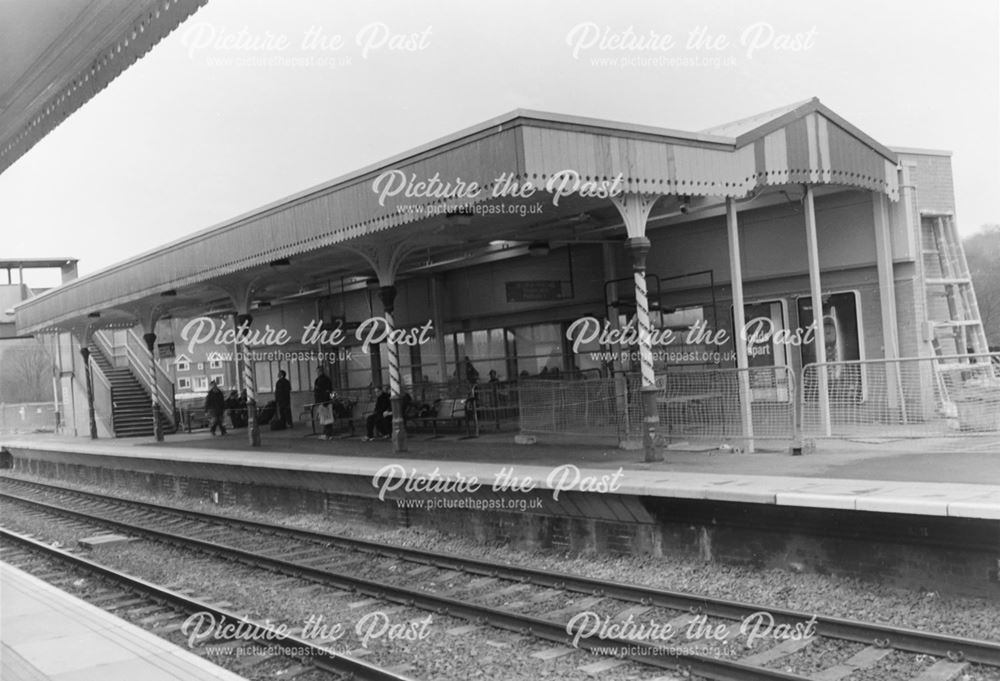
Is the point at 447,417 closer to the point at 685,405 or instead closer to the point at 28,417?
the point at 685,405

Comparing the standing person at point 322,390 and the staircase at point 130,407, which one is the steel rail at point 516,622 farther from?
the staircase at point 130,407

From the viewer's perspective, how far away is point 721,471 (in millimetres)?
10211

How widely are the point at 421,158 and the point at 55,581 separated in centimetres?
758

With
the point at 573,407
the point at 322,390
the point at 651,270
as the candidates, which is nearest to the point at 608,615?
the point at 573,407

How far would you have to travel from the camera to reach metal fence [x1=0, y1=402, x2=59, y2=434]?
42781 millimetres

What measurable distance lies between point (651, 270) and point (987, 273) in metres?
16.8

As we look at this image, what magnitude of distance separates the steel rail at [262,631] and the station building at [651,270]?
216 inches

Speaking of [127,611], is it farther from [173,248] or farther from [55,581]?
[173,248]

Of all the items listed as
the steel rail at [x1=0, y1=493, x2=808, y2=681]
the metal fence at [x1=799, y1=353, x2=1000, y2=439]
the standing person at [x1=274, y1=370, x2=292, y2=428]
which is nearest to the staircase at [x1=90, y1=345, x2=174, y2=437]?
the standing person at [x1=274, y1=370, x2=292, y2=428]

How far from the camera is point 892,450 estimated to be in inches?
441

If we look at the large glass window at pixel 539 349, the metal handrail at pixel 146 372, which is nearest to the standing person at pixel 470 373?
the large glass window at pixel 539 349

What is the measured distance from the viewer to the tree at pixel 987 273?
27172mm

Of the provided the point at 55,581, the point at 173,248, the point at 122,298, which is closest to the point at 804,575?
the point at 55,581

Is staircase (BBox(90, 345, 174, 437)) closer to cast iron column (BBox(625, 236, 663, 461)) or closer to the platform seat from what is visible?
the platform seat
